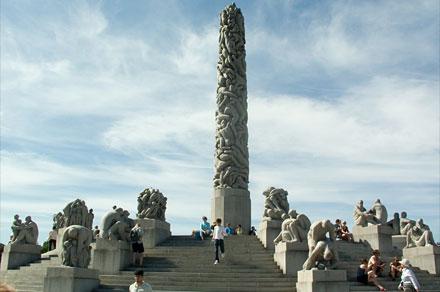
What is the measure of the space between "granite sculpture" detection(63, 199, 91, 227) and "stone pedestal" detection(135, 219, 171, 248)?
3002mm

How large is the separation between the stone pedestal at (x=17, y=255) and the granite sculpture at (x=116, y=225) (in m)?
4.73

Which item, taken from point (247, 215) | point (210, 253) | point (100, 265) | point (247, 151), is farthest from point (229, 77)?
point (100, 265)

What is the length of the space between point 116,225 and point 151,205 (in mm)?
4631

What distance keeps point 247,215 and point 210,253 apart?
9161 millimetres

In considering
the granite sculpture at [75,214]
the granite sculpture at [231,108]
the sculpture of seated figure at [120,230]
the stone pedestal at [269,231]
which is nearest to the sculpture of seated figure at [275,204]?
the stone pedestal at [269,231]

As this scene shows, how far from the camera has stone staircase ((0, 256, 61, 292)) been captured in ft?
54.4

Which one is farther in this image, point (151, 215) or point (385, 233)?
point (151, 215)

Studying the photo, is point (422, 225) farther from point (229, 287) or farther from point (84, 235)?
point (84, 235)

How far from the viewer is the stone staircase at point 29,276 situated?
16.6m

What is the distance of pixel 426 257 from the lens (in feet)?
58.5

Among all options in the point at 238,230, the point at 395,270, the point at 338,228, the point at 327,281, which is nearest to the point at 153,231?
the point at 238,230

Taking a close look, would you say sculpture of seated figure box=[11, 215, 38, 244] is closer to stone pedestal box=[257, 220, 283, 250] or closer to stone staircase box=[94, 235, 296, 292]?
stone staircase box=[94, 235, 296, 292]

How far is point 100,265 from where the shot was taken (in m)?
17.5

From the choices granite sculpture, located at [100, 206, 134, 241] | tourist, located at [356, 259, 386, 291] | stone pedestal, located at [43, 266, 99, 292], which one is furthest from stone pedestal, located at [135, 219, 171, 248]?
tourist, located at [356, 259, 386, 291]
